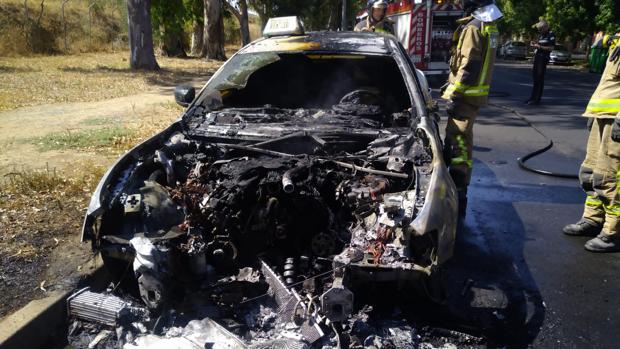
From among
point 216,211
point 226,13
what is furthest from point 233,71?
point 226,13

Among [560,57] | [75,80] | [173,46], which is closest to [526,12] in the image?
[560,57]

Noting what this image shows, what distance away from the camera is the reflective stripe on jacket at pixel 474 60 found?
4441mm

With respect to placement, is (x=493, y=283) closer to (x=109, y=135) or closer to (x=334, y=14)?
(x=109, y=135)

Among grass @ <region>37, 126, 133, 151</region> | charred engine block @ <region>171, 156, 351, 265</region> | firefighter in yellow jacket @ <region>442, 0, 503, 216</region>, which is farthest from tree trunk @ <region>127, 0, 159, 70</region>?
charred engine block @ <region>171, 156, 351, 265</region>

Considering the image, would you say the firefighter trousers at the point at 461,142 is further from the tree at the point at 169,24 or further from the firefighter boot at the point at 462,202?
the tree at the point at 169,24

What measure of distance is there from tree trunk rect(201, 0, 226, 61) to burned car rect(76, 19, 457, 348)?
18869 mm

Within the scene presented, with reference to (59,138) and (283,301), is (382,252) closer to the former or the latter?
(283,301)

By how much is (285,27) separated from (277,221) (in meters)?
2.51

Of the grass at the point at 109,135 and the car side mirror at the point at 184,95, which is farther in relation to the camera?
the grass at the point at 109,135

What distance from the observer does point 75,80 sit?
1332 centimetres

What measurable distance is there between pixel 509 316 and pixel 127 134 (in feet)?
19.7

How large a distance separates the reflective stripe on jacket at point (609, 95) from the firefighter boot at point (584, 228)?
92 centimetres

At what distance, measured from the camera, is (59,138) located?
6.87 meters

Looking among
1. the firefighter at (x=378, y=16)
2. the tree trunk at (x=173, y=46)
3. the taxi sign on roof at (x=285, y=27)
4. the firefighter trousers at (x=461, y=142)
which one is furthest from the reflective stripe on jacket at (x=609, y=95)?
the tree trunk at (x=173, y=46)
